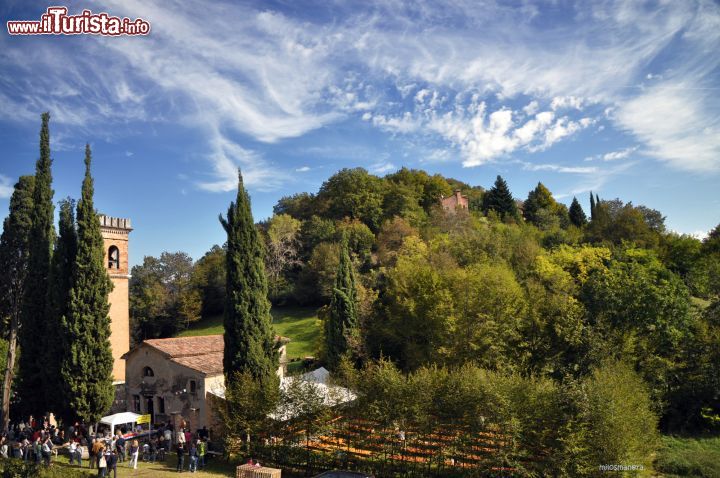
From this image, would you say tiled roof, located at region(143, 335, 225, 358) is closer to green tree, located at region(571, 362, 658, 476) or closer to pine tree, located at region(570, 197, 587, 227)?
green tree, located at region(571, 362, 658, 476)

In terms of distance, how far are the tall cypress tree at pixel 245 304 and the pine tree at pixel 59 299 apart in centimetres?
763

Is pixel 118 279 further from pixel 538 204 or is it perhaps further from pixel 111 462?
pixel 538 204

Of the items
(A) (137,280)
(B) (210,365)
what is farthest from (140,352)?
(A) (137,280)

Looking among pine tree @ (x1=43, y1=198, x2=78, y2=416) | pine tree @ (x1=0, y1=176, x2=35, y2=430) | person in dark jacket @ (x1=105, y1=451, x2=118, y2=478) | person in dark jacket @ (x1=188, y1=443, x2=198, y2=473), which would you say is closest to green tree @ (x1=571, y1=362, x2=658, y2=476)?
person in dark jacket @ (x1=188, y1=443, x2=198, y2=473)

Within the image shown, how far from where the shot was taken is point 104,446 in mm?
18875

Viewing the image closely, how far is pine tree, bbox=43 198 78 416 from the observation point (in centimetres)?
2347

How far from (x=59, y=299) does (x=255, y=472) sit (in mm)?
13953

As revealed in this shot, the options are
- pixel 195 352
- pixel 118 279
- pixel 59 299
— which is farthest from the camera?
pixel 118 279

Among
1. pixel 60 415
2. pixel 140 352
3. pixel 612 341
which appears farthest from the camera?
pixel 140 352

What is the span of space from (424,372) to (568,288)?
1743 centimetres

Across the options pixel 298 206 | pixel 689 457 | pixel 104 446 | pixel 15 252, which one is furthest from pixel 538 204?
pixel 104 446

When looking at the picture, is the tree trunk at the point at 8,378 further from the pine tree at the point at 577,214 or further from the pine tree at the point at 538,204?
the pine tree at the point at 577,214

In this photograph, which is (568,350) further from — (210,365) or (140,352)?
(140,352)

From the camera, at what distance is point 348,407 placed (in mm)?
19719
